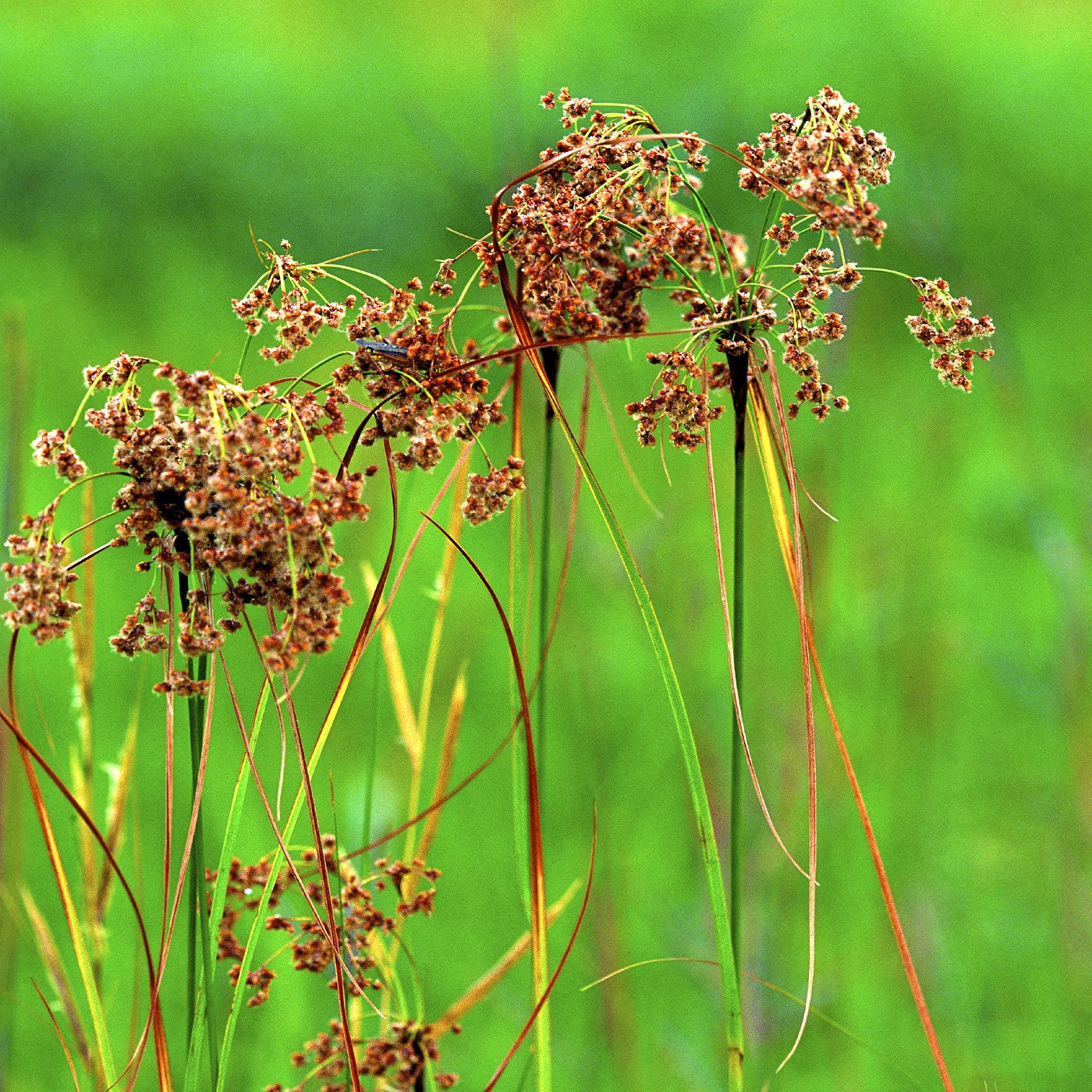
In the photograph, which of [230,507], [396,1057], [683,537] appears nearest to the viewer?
[230,507]

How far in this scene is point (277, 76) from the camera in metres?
2.19

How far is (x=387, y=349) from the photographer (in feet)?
1.18

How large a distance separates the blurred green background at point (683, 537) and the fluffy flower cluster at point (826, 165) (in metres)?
0.27

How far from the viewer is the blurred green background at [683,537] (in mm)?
970

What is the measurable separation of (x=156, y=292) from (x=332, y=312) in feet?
5.81

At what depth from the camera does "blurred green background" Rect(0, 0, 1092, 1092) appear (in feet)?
3.18

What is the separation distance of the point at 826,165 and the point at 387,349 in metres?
0.16

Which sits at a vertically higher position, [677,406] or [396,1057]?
[677,406]

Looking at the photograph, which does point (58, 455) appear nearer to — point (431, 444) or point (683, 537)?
point (431, 444)

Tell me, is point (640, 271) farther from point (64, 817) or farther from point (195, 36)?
point (195, 36)

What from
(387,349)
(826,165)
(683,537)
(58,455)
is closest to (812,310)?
(826,165)

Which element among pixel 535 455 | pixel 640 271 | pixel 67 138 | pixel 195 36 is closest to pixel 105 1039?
pixel 640 271

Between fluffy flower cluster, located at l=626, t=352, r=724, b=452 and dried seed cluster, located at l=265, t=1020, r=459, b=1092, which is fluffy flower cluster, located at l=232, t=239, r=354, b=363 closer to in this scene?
fluffy flower cluster, located at l=626, t=352, r=724, b=452

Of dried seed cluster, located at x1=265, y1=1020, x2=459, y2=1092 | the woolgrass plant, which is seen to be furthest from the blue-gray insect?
dried seed cluster, located at x1=265, y1=1020, x2=459, y2=1092
